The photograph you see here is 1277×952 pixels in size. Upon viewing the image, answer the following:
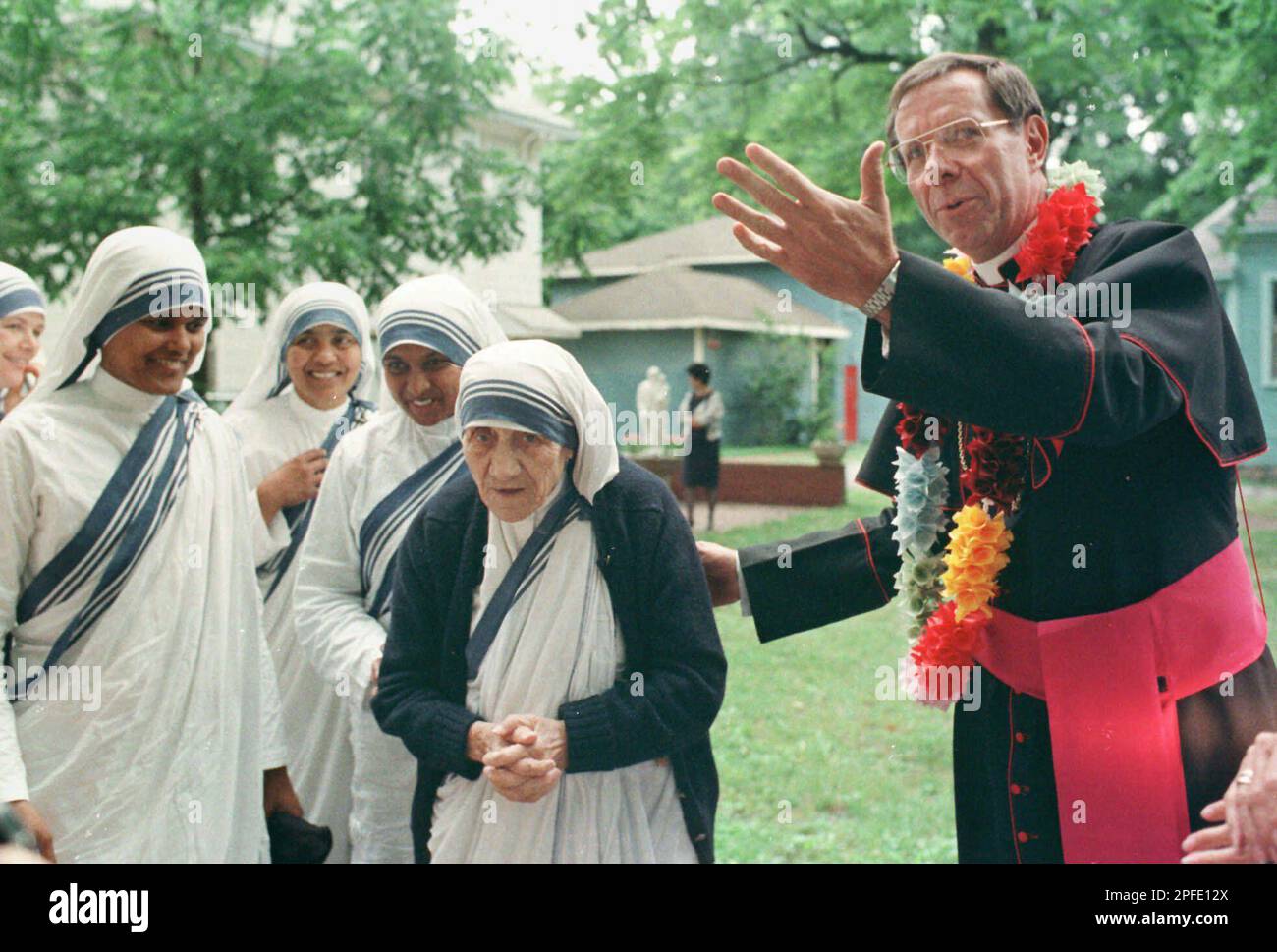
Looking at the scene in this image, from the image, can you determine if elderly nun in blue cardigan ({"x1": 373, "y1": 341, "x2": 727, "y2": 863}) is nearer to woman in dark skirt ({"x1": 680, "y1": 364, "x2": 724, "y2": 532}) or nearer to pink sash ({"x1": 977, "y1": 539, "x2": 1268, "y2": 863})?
pink sash ({"x1": 977, "y1": 539, "x2": 1268, "y2": 863})

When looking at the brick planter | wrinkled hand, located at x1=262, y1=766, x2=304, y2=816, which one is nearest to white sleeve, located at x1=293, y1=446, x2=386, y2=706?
wrinkled hand, located at x1=262, y1=766, x2=304, y2=816

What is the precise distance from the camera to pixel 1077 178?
221 centimetres

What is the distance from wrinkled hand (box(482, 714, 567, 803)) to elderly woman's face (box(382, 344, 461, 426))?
95 centimetres

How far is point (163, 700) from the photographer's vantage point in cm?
254

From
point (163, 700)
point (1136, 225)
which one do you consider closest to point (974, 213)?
point (1136, 225)

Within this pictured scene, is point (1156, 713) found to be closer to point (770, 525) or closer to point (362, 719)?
point (362, 719)

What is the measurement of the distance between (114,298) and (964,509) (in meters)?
1.74

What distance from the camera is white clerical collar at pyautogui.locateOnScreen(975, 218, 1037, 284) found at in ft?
6.95

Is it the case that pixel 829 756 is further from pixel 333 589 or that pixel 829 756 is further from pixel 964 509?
pixel 964 509

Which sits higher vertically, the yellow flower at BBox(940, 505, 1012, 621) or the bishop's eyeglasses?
the bishop's eyeglasses

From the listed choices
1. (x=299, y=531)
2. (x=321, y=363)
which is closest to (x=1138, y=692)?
(x=299, y=531)

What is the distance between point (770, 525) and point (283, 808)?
247 inches

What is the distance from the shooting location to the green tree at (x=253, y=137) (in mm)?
6465

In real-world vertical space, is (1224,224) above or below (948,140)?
above
